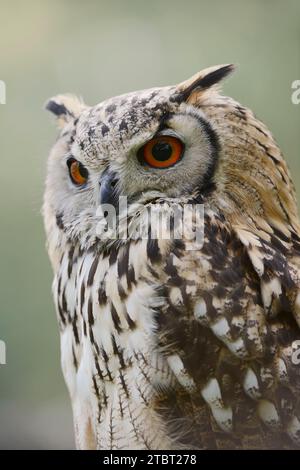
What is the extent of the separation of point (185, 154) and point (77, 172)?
12.5 inches

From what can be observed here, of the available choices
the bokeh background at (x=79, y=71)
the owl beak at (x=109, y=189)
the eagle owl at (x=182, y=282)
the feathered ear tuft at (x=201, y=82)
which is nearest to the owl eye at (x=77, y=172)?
the eagle owl at (x=182, y=282)

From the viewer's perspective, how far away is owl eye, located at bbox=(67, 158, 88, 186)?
1863 mm

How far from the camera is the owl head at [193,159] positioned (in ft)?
5.63

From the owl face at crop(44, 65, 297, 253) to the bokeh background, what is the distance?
4.44 feet

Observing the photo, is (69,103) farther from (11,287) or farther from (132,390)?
(11,287)

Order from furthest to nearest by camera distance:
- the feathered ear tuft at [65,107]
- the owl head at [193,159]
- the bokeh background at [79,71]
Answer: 1. the bokeh background at [79,71]
2. the feathered ear tuft at [65,107]
3. the owl head at [193,159]

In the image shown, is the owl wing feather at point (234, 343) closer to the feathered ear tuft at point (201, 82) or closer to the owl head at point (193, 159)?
the owl head at point (193, 159)

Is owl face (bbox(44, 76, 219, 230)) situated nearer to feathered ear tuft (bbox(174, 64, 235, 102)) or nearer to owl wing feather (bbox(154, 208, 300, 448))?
feathered ear tuft (bbox(174, 64, 235, 102))

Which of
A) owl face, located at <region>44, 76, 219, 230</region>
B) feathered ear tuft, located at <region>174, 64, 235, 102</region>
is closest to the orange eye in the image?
owl face, located at <region>44, 76, 219, 230</region>

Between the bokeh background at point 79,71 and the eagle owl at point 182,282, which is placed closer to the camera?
the eagle owl at point 182,282

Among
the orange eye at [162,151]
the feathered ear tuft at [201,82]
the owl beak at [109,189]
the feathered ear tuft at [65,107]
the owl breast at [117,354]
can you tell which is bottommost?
the owl breast at [117,354]

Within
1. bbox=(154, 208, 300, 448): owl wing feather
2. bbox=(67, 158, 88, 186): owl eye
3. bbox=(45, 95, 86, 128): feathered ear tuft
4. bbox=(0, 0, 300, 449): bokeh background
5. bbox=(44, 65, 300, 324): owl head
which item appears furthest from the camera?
bbox=(0, 0, 300, 449): bokeh background

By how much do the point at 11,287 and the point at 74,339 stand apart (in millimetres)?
1650

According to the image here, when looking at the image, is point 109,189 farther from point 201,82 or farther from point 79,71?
point 79,71
